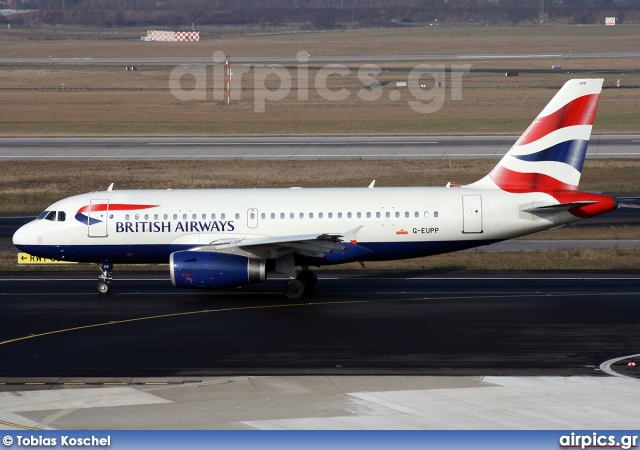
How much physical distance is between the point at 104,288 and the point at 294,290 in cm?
727

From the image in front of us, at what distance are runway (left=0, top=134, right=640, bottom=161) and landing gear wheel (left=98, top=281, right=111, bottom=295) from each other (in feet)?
115

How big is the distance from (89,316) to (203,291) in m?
5.64

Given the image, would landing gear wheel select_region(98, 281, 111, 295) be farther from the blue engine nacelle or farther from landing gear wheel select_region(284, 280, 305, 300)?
landing gear wheel select_region(284, 280, 305, 300)

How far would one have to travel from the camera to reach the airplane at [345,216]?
3503cm

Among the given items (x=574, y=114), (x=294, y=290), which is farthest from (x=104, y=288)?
(x=574, y=114)

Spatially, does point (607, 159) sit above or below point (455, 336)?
above

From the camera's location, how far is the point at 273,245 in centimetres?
3353

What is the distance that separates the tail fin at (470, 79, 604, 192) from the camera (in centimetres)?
3566

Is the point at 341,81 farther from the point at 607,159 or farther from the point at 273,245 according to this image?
the point at 273,245

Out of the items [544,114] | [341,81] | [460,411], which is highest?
[341,81]

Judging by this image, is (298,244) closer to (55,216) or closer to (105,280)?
(105,280)

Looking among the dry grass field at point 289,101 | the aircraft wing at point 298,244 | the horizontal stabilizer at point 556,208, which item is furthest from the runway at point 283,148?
the aircraft wing at point 298,244

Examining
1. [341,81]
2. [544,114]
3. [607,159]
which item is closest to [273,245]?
[544,114]

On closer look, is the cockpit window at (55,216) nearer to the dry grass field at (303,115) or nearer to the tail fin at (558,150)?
the dry grass field at (303,115)
